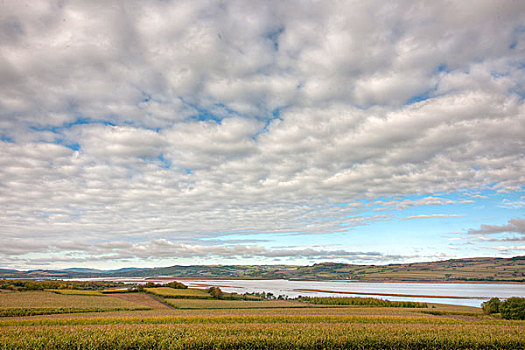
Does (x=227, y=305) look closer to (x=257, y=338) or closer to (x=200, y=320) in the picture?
(x=200, y=320)

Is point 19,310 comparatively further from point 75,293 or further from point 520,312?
point 520,312

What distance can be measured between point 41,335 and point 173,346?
12398 millimetres

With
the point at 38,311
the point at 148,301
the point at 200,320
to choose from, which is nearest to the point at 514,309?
the point at 200,320

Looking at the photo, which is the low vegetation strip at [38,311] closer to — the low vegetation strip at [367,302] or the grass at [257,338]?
the grass at [257,338]

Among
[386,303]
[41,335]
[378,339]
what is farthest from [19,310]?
[386,303]

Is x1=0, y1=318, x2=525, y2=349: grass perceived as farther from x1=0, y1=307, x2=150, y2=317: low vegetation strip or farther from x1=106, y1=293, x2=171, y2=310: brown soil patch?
x1=106, y1=293, x2=171, y2=310: brown soil patch

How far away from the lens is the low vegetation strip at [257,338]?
91.0ft

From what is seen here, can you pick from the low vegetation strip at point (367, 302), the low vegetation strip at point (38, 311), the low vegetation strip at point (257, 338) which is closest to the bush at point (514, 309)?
the low vegetation strip at point (367, 302)

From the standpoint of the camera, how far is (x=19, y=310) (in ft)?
191

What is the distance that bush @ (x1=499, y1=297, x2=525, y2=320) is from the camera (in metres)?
60.1

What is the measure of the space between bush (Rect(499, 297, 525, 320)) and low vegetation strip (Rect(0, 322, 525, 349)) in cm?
3449

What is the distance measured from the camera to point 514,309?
201 feet

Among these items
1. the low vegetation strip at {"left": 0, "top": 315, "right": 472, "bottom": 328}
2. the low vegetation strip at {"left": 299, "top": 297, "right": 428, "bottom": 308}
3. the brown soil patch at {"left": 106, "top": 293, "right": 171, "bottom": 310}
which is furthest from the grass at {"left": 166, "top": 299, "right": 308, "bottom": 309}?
the low vegetation strip at {"left": 0, "top": 315, "right": 472, "bottom": 328}

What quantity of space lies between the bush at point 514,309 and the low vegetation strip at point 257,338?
34.5 m
